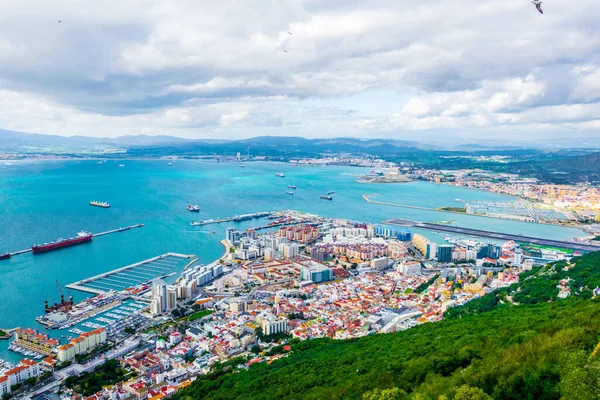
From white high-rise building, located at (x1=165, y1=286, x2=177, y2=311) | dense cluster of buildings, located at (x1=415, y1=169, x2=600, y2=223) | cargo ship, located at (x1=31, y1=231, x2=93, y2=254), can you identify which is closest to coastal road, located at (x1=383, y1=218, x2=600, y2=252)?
dense cluster of buildings, located at (x1=415, y1=169, x2=600, y2=223)

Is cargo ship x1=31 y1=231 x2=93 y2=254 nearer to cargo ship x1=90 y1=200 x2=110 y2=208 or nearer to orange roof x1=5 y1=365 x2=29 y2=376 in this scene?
cargo ship x1=90 y1=200 x2=110 y2=208

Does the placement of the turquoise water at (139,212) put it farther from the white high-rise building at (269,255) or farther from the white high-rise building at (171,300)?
the white high-rise building at (171,300)

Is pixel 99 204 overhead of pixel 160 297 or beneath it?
overhead

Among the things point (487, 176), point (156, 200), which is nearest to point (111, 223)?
point (156, 200)

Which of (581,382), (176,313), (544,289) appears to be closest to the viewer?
(581,382)

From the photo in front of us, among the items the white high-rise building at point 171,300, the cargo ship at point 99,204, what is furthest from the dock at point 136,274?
the cargo ship at point 99,204

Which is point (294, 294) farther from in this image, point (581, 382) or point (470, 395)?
point (581, 382)

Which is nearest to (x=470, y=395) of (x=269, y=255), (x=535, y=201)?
(x=269, y=255)
